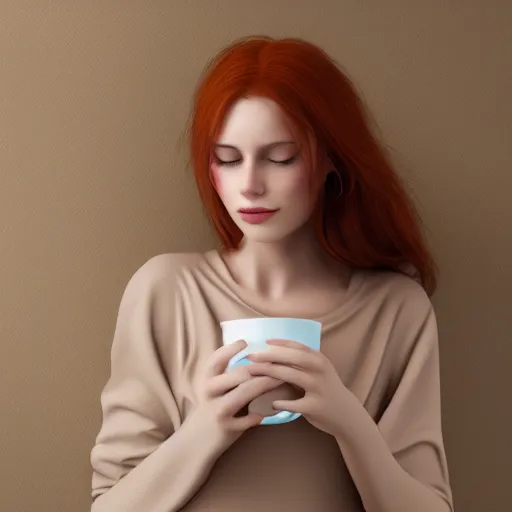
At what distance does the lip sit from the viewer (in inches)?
55.3

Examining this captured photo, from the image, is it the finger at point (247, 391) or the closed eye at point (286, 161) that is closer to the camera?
the finger at point (247, 391)

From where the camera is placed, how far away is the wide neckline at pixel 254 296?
1452 millimetres

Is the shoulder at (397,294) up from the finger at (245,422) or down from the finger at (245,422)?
up

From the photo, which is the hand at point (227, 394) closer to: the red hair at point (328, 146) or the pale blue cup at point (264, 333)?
the pale blue cup at point (264, 333)

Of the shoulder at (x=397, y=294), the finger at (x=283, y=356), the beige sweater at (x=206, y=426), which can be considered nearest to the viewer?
the finger at (x=283, y=356)

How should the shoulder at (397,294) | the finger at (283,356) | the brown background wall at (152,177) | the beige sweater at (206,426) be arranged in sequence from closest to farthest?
1. the finger at (283,356)
2. the beige sweater at (206,426)
3. the shoulder at (397,294)
4. the brown background wall at (152,177)

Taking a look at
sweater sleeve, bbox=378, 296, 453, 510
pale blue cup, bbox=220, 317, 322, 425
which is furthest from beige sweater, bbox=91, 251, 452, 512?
pale blue cup, bbox=220, 317, 322, 425

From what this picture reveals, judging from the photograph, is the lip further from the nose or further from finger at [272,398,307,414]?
finger at [272,398,307,414]

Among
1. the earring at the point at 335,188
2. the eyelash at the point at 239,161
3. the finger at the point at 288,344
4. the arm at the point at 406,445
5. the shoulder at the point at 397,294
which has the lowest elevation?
the arm at the point at 406,445

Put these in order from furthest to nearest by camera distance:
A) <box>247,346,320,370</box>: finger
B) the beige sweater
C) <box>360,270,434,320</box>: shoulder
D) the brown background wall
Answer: the brown background wall
<box>360,270,434,320</box>: shoulder
the beige sweater
<box>247,346,320,370</box>: finger

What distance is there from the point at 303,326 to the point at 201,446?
0.22 m

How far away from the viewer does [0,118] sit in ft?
→ 5.36

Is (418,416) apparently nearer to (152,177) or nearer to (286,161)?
(286,161)

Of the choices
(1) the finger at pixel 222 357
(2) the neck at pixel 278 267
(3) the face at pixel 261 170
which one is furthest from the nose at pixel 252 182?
(1) the finger at pixel 222 357
